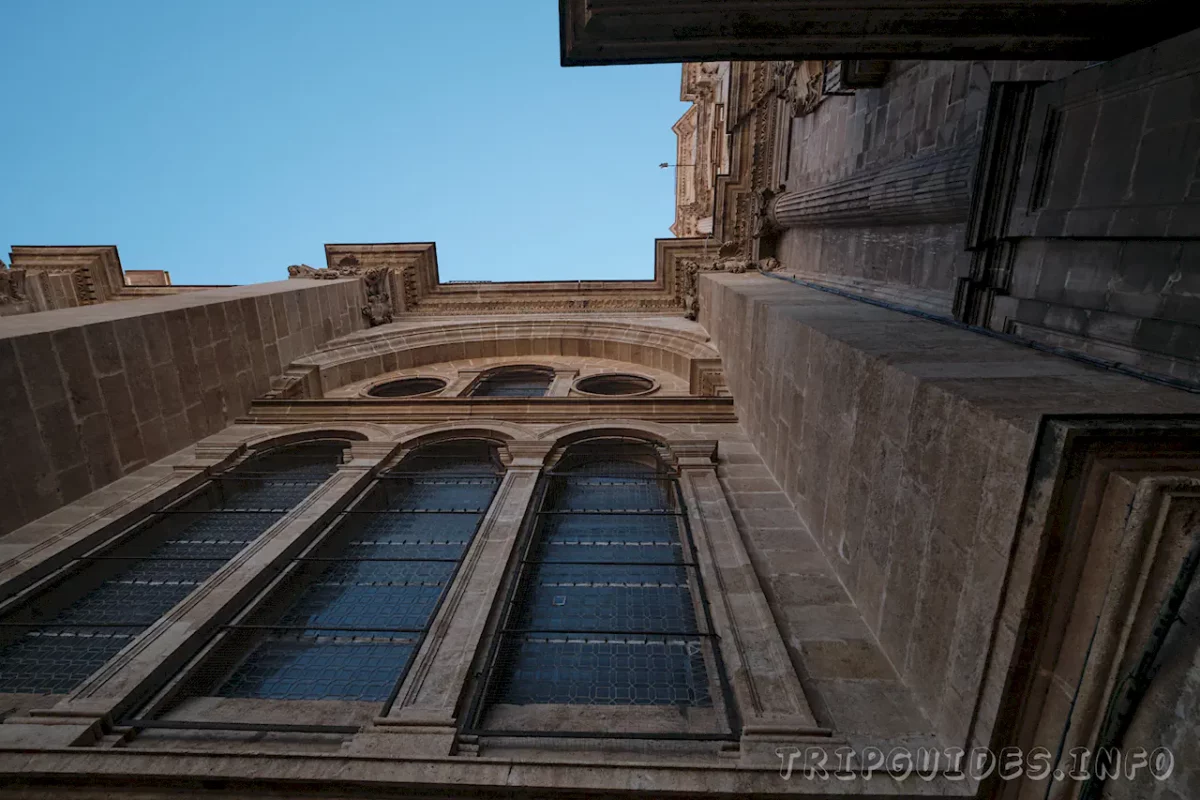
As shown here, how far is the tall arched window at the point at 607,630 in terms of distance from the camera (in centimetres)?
410

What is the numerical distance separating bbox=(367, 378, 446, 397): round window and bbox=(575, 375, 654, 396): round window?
3.18m

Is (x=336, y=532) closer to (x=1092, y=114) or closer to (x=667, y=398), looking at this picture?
(x=667, y=398)

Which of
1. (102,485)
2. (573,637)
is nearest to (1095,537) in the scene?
(573,637)

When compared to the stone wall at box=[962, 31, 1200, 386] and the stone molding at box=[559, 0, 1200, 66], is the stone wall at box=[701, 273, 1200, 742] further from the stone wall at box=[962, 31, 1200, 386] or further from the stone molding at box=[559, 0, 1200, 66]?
the stone molding at box=[559, 0, 1200, 66]

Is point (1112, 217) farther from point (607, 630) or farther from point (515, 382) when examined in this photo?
point (515, 382)

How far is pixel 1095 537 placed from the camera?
8.98 ft

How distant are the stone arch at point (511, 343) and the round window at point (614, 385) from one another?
2.61 ft

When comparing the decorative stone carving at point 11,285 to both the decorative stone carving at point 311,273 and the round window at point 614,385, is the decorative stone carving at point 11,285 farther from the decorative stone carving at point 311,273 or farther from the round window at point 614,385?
the round window at point 614,385

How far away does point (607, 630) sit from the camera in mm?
5039

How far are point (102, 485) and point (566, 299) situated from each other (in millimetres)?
11943

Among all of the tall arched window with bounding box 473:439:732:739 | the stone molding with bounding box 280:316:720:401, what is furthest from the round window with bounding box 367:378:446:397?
the tall arched window with bounding box 473:439:732:739

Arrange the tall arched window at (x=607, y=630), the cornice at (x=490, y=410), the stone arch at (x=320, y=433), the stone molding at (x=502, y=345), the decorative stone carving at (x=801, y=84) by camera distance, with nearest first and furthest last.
→ the tall arched window at (x=607, y=630), the stone arch at (x=320, y=433), the cornice at (x=490, y=410), the stone molding at (x=502, y=345), the decorative stone carving at (x=801, y=84)

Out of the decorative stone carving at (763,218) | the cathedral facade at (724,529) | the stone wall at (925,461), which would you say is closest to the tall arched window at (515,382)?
the cathedral facade at (724,529)

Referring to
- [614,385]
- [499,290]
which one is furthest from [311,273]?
[614,385]
